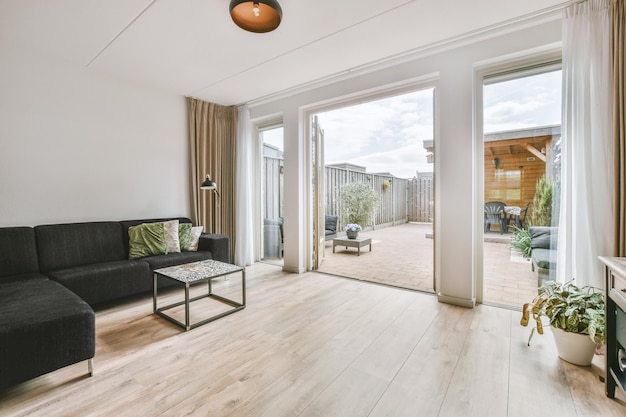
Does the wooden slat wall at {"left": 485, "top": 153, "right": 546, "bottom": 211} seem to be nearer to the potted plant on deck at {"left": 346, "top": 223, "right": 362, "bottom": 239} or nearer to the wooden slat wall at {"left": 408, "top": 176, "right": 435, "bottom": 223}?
the potted plant on deck at {"left": 346, "top": 223, "right": 362, "bottom": 239}

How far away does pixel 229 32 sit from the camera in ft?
8.40

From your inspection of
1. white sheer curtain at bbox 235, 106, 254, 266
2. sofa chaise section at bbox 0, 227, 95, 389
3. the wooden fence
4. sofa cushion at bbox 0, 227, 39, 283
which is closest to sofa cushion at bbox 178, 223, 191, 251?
white sheer curtain at bbox 235, 106, 254, 266

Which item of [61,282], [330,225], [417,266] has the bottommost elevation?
[417,266]

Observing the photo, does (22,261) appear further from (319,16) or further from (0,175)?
(319,16)

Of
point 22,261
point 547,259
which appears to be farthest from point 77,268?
point 547,259

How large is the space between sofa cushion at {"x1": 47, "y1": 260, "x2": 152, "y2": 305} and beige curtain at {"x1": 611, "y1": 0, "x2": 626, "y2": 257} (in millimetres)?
4013

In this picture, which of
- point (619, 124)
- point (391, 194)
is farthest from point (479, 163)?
point (391, 194)

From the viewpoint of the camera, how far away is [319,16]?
2.34 meters

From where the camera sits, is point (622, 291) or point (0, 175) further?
point (0, 175)

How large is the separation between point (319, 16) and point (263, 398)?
2715 millimetres

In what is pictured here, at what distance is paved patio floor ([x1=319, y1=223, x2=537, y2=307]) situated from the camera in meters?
2.86

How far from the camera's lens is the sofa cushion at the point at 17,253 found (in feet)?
8.38

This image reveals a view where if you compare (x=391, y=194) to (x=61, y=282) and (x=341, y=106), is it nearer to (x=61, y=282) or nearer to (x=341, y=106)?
(x=341, y=106)

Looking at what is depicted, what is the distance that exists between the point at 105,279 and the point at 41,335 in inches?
48.4
